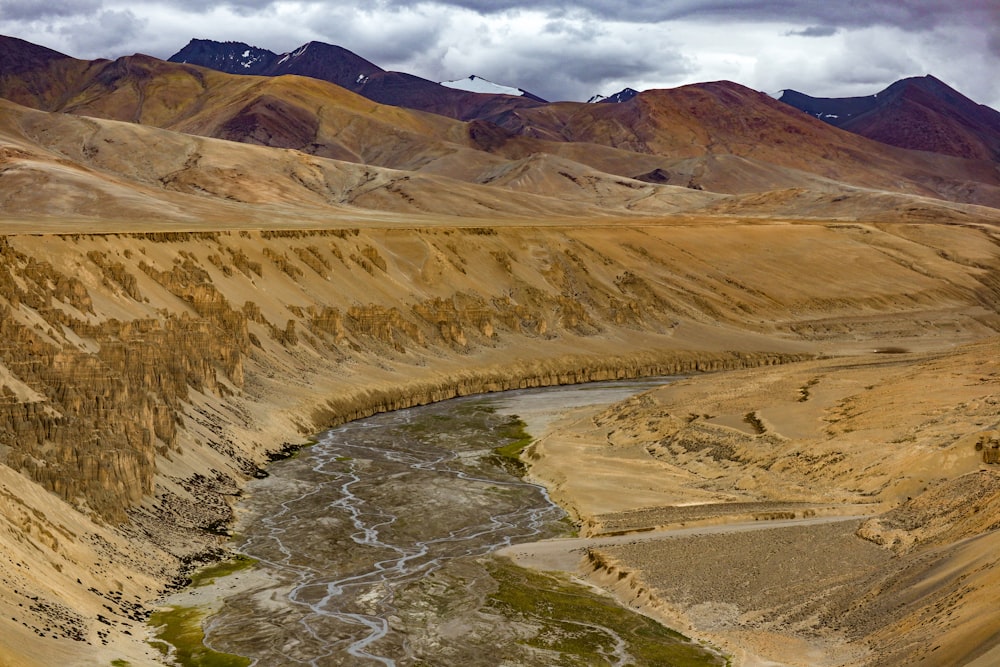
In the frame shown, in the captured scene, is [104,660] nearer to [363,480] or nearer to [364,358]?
[363,480]

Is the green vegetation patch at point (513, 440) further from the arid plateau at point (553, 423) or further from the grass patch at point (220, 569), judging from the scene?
the grass patch at point (220, 569)

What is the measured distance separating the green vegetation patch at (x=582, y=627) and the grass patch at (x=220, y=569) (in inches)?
331

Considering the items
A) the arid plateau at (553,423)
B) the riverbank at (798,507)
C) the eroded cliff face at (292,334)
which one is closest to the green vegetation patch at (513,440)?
the riverbank at (798,507)

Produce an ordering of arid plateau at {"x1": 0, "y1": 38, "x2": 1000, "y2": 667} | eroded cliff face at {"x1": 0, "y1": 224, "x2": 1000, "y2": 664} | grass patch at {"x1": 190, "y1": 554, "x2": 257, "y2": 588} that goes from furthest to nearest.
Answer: eroded cliff face at {"x1": 0, "y1": 224, "x2": 1000, "y2": 664} < grass patch at {"x1": 190, "y1": 554, "x2": 257, "y2": 588} < arid plateau at {"x1": 0, "y1": 38, "x2": 1000, "y2": 667}

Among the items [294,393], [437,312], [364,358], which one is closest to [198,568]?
[294,393]

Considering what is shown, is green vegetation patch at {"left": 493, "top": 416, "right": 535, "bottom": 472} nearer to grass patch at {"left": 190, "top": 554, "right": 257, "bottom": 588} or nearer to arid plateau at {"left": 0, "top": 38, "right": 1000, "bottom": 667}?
arid plateau at {"left": 0, "top": 38, "right": 1000, "bottom": 667}

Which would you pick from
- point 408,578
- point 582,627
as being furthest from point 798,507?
point 408,578

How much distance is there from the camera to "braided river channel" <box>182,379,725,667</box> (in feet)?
108

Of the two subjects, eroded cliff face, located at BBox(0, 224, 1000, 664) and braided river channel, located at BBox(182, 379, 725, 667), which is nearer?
braided river channel, located at BBox(182, 379, 725, 667)

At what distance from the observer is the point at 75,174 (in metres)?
144

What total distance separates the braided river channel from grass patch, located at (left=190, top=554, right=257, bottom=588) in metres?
0.46

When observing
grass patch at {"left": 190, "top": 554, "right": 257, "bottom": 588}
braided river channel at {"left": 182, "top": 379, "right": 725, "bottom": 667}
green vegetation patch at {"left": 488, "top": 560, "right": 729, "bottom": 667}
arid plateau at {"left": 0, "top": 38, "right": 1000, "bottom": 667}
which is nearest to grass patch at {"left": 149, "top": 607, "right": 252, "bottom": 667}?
braided river channel at {"left": 182, "top": 379, "right": 725, "bottom": 667}

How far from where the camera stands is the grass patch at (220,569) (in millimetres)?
39375

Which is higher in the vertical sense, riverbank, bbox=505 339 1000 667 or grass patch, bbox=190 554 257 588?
riverbank, bbox=505 339 1000 667
